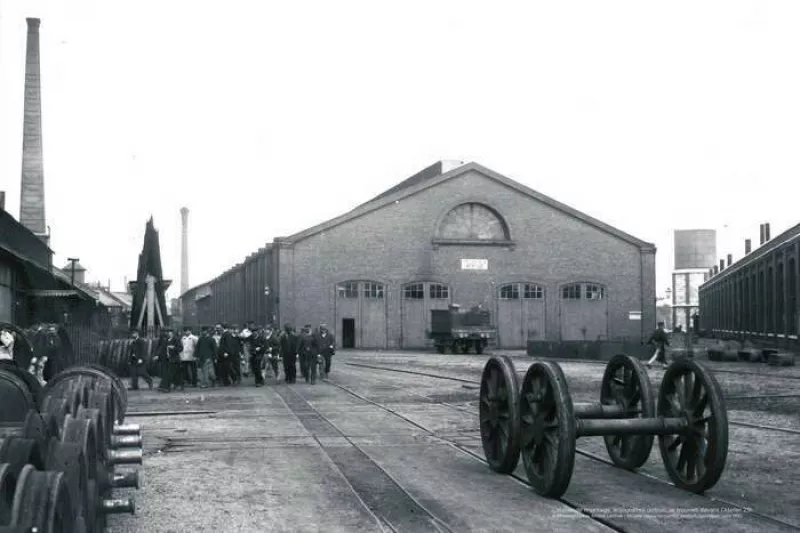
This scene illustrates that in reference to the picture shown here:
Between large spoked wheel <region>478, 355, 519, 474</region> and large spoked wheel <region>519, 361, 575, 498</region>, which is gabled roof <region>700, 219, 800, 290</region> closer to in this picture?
large spoked wheel <region>478, 355, 519, 474</region>

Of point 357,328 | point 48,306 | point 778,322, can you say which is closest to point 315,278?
point 357,328

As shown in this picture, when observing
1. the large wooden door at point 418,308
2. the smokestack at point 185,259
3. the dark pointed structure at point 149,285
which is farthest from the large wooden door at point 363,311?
the smokestack at point 185,259

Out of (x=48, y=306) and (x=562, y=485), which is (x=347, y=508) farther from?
(x=48, y=306)

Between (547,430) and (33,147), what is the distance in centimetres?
3439

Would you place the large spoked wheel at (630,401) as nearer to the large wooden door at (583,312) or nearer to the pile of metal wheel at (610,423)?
the pile of metal wheel at (610,423)

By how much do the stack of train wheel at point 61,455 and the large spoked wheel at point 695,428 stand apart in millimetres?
4458

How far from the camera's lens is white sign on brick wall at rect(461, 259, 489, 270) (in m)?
46.2

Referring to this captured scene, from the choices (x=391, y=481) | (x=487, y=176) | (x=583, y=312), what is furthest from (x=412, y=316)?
(x=391, y=481)

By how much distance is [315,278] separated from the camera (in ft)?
145

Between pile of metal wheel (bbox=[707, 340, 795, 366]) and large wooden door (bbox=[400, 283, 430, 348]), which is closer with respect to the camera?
pile of metal wheel (bbox=[707, 340, 795, 366])

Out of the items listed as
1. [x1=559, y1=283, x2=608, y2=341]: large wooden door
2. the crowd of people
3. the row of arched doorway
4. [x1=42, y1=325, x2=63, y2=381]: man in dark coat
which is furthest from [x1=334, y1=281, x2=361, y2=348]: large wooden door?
[x1=42, y1=325, x2=63, y2=381]: man in dark coat

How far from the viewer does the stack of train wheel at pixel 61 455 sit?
10.6 feet

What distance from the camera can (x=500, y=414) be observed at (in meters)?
7.99

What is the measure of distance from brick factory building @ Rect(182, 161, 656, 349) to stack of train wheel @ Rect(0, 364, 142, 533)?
3604 cm
